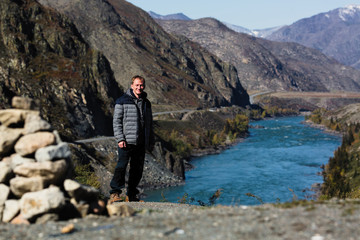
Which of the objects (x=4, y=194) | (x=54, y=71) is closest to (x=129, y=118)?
(x=4, y=194)

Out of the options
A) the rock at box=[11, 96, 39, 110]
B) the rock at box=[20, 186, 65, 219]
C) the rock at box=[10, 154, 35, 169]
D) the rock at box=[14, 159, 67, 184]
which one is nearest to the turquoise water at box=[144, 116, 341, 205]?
the rock at box=[11, 96, 39, 110]

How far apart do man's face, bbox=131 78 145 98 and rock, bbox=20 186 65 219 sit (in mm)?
5172

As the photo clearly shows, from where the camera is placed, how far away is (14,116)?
9.17 m

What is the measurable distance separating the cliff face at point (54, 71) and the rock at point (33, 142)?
217 ft

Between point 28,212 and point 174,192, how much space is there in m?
65.3

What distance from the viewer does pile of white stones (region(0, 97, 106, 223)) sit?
25.9ft

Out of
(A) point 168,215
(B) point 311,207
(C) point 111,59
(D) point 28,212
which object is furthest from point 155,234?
(C) point 111,59

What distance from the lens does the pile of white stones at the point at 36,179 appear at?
7.90 meters

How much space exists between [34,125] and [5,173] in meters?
1.22

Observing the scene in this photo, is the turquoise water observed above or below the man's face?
below

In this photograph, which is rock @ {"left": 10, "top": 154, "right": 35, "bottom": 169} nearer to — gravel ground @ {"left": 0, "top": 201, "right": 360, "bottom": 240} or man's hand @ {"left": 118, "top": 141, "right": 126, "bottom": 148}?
gravel ground @ {"left": 0, "top": 201, "right": 360, "bottom": 240}

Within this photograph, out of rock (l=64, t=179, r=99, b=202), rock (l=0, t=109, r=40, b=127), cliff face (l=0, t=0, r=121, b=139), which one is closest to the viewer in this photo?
rock (l=64, t=179, r=99, b=202)

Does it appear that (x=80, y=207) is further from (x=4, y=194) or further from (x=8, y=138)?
(x=8, y=138)

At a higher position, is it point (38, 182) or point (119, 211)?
point (38, 182)
